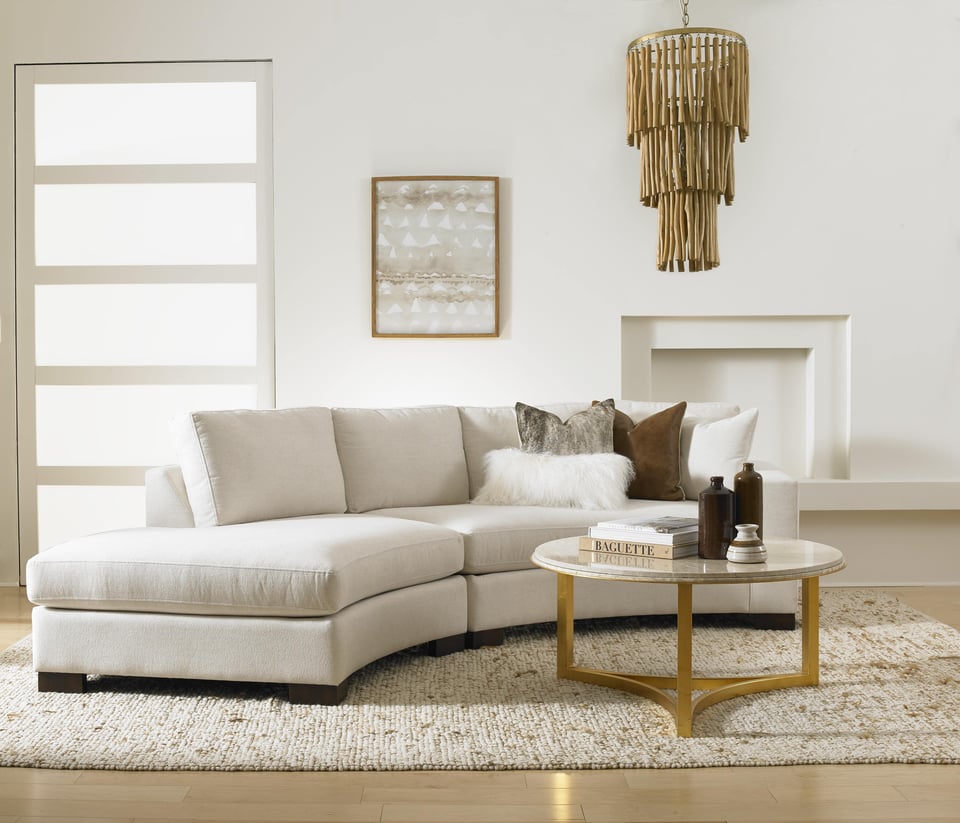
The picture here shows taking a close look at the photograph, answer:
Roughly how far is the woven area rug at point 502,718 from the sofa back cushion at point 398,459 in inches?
28.8

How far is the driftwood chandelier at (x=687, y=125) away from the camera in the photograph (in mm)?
4023

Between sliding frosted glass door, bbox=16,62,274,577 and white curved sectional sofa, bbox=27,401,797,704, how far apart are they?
3.79ft

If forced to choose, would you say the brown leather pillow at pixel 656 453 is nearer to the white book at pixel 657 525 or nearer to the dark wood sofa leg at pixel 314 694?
the white book at pixel 657 525

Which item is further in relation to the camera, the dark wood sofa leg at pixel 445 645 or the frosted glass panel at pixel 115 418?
the frosted glass panel at pixel 115 418

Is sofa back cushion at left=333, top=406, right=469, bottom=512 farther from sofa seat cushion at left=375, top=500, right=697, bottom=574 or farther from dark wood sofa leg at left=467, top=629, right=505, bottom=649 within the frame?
dark wood sofa leg at left=467, top=629, right=505, bottom=649

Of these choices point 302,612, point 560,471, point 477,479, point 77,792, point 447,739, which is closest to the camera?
point 77,792

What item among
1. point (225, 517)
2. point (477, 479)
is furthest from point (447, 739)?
point (477, 479)

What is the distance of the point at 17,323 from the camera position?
473cm

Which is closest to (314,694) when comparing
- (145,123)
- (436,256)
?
(436,256)

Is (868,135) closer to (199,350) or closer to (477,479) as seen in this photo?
(477,479)

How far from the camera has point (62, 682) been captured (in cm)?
295

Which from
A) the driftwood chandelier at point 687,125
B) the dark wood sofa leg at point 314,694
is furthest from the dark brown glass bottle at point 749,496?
the driftwood chandelier at point 687,125

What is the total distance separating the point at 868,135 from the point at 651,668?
9.27 ft

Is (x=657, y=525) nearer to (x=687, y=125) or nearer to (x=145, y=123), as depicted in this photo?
(x=687, y=125)
